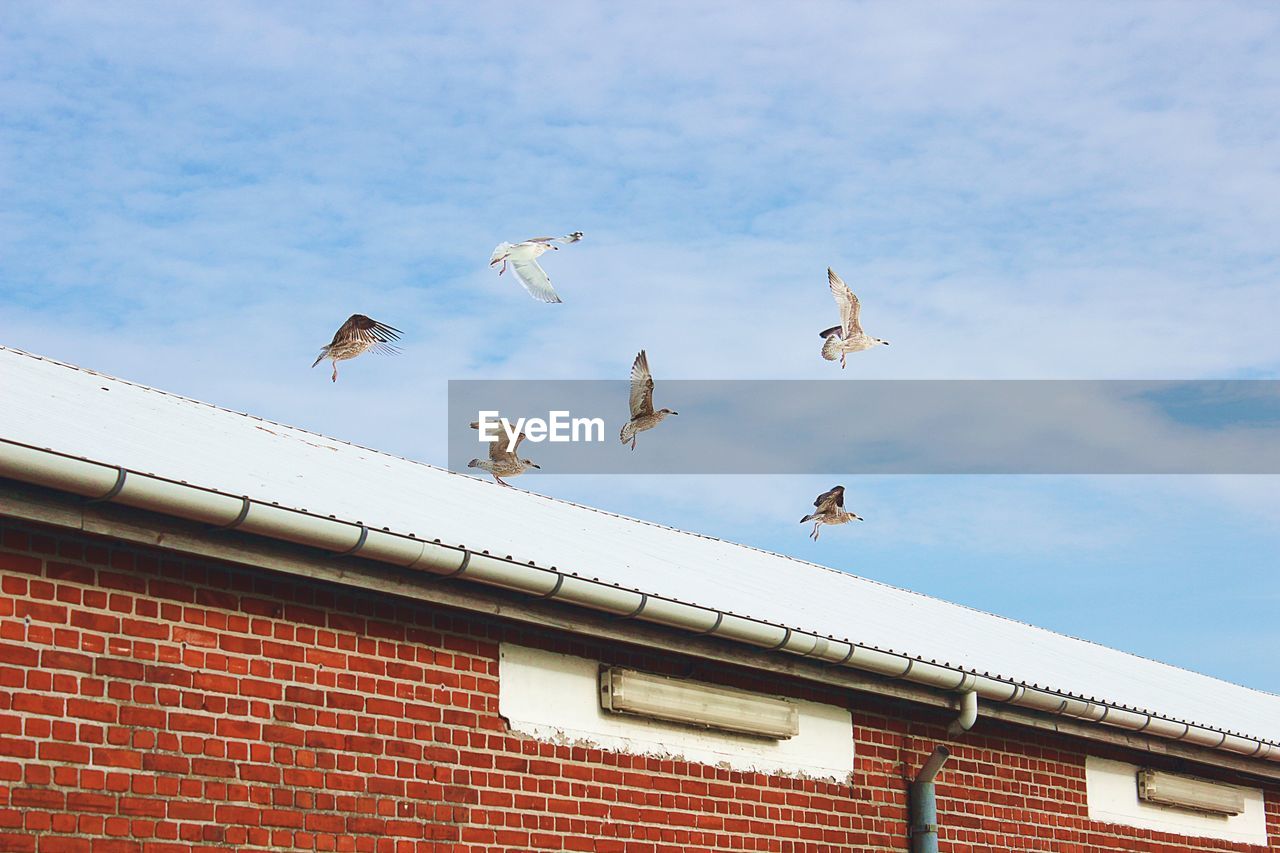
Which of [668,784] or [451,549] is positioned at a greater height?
[451,549]

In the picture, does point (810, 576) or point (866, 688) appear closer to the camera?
point (866, 688)

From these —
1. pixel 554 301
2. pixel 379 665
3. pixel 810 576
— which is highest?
pixel 554 301

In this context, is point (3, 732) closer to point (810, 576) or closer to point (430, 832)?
point (430, 832)

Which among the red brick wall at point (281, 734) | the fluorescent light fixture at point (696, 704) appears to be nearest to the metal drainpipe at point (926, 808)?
the red brick wall at point (281, 734)

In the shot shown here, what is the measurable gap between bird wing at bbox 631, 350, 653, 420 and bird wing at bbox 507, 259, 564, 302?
0.97 m

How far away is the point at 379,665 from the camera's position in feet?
25.2

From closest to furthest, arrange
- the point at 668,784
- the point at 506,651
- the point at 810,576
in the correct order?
the point at 506,651 < the point at 668,784 < the point at 810,576

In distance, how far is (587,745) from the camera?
8.52 metres

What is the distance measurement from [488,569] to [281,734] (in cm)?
114

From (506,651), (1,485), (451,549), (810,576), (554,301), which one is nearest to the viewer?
(1,485)

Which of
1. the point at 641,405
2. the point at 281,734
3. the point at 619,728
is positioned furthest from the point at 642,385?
the point at 281,734

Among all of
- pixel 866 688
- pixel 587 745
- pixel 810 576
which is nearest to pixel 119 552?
pixel 587 745

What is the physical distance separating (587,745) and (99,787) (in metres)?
2.67

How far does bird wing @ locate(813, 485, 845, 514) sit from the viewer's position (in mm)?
13930
